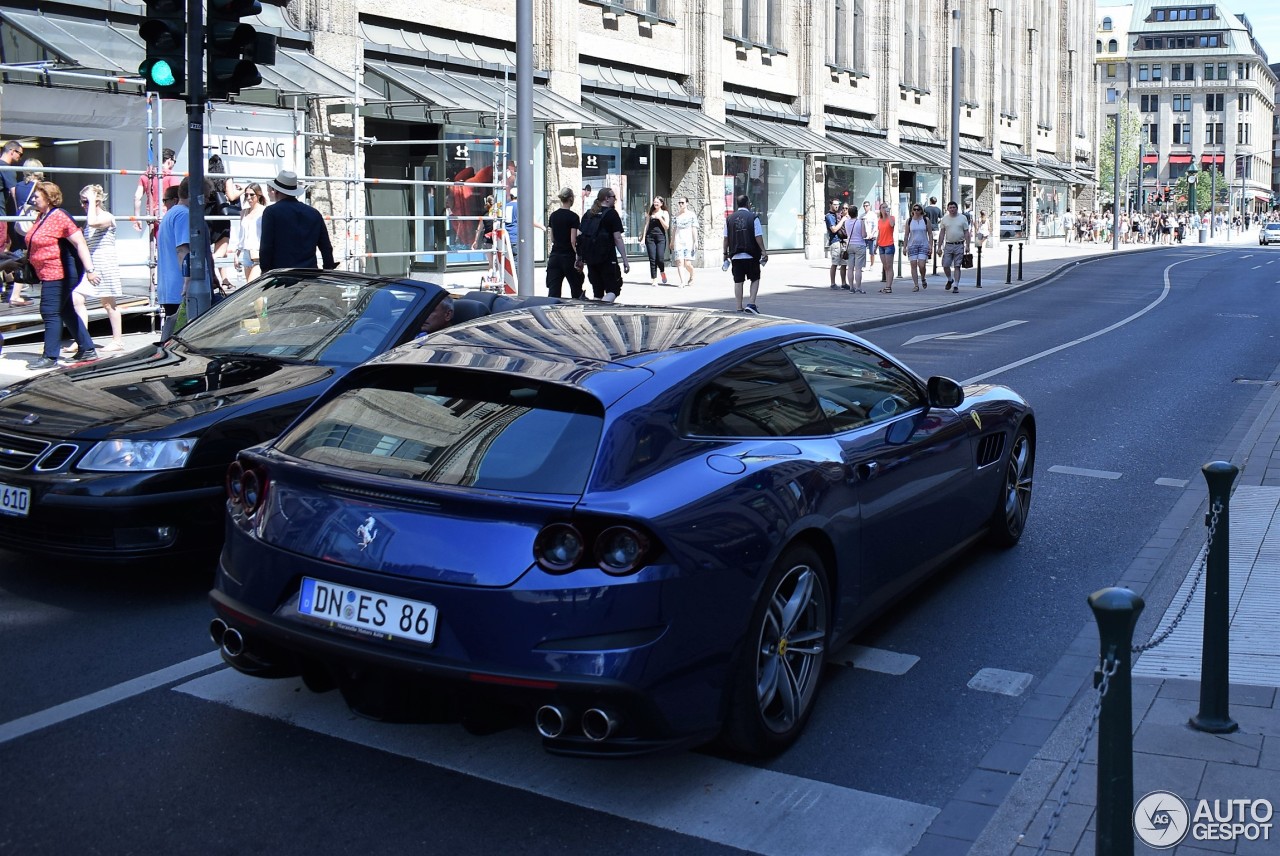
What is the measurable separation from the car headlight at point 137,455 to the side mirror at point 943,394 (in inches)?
131

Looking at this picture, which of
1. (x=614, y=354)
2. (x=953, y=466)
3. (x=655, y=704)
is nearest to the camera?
(x=655, y=704)

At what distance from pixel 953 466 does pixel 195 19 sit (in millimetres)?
7472

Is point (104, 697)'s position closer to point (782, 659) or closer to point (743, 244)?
point (782, 659)

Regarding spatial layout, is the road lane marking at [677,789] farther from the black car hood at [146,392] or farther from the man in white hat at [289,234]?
the man in white hat at [289,234]

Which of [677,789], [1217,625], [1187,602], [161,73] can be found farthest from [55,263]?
[1217,625]

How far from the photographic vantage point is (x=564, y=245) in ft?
58.4

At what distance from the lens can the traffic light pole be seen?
1067 cm

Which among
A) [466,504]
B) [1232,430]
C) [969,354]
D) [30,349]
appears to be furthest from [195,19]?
[969,354]

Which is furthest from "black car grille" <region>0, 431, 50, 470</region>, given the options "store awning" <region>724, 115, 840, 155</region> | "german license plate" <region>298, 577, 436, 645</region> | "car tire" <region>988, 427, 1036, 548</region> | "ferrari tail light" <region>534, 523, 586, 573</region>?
"store awning" <region>724, 115, 840, 155</region>

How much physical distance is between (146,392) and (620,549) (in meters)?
3.63

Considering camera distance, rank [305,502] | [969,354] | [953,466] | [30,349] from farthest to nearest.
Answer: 1. [969,354]
2. [30,349]
3. [953,466]
4. [305,502]

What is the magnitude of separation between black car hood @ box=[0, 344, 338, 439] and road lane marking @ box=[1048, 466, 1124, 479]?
5.33 m

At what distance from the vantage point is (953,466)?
20.2 ft

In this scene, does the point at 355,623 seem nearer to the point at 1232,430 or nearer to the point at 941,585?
the point at 941,585
